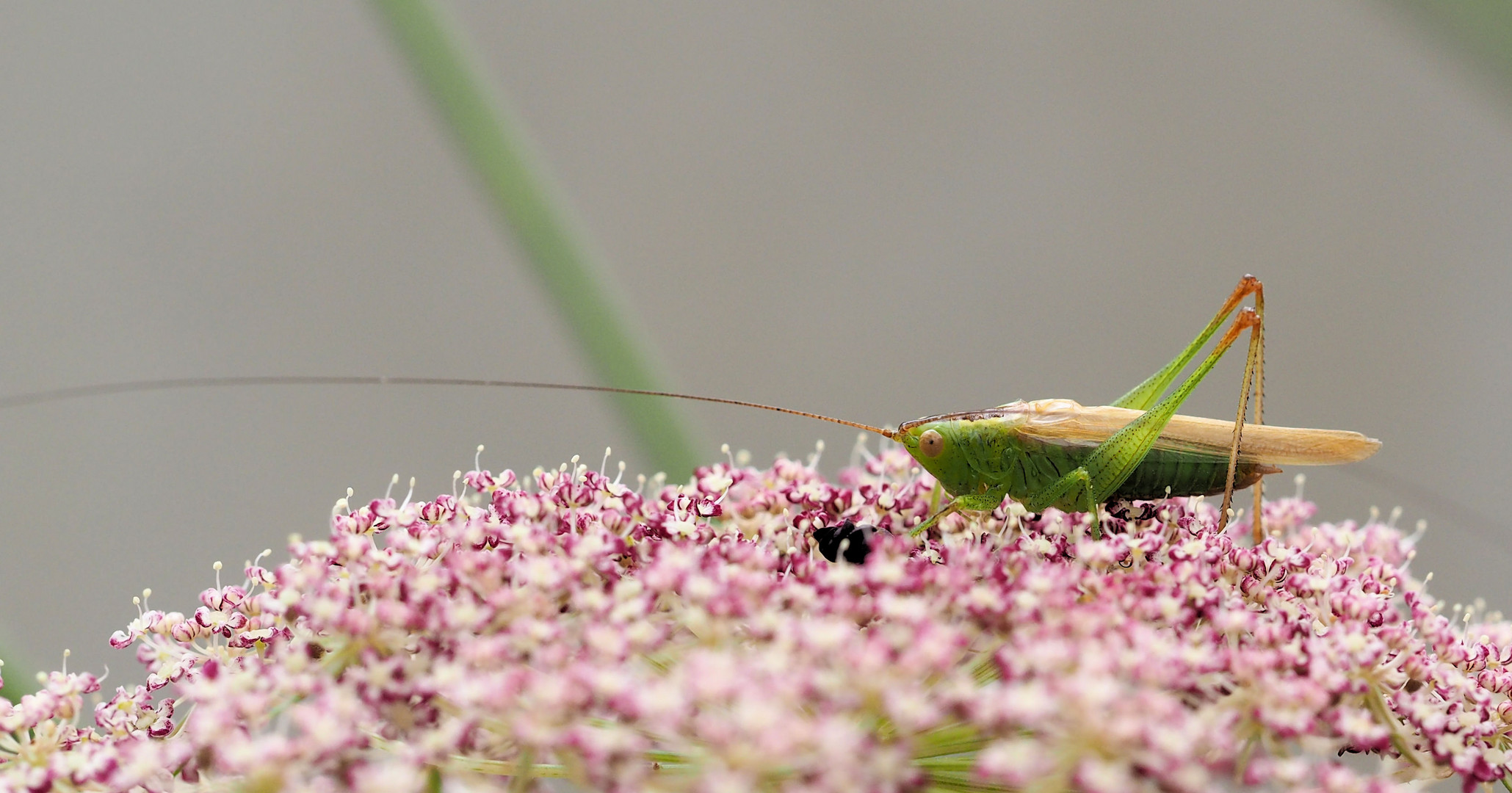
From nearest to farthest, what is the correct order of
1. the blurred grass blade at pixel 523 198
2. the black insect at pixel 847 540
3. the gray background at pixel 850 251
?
the black insect at pixel 847 540 < the blurred grass blade at pixel 523 198 < the gray background at pixel 850 251

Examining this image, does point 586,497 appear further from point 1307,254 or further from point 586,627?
point 1307,254

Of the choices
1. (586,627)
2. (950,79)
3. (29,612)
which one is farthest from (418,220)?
(586,627)

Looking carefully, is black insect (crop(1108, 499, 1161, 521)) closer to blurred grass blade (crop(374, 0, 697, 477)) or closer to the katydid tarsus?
the katydid tarsus

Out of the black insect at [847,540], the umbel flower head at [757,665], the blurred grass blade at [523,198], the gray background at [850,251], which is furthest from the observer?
the gray background at [850,251]

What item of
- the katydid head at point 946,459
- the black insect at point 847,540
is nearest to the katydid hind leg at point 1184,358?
the katydid head at point 946,459

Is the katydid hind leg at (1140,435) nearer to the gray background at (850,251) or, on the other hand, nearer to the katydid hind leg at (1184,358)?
the katydid hind leg at (1184,358)
